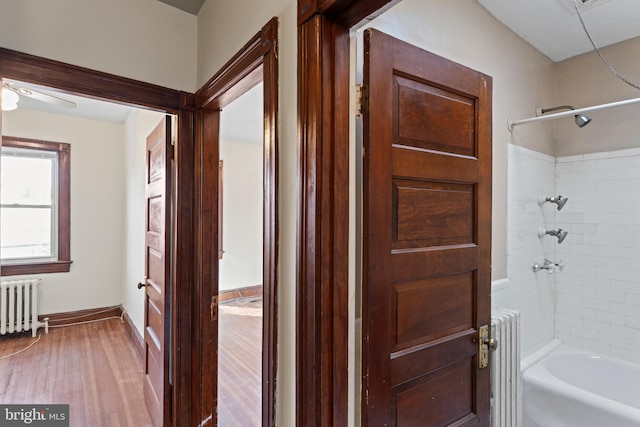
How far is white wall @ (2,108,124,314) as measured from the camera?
→ 3.95 metres

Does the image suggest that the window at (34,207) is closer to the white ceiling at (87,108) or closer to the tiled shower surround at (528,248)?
the white ceiling at (87,108)

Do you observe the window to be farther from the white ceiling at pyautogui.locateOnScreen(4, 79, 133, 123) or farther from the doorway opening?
the doorway opening

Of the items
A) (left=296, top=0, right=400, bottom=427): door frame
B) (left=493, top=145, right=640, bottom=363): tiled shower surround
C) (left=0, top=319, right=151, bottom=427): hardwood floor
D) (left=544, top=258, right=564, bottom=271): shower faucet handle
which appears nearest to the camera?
(left=296, top=0, right=400, bottom=427): door frame

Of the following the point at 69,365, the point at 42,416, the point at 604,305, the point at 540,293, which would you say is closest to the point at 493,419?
the point at 540,293

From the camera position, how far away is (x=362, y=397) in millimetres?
1033

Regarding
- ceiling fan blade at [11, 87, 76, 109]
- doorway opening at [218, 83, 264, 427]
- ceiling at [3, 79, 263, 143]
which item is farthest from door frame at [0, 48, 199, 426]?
doorway opening at [218, 83, 264, 427]

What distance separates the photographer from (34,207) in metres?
3.93

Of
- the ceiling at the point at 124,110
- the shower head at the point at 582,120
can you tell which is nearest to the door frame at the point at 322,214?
the shower head at the point at 582,120

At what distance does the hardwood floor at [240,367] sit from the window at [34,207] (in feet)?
7.08

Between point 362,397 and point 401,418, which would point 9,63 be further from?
point 401,418

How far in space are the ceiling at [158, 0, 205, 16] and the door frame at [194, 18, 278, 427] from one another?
1.47ft

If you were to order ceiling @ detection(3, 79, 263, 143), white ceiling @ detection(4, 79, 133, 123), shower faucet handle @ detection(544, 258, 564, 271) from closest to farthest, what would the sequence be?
shower faucet handle @ detection(544, 258, 564, 271) < ceiling @ detection(3, 79, 263, 143) < white ceiling @ detection(4, 79, 133, 123)

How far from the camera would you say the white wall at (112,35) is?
1360mm

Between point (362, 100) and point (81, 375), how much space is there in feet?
11.0
